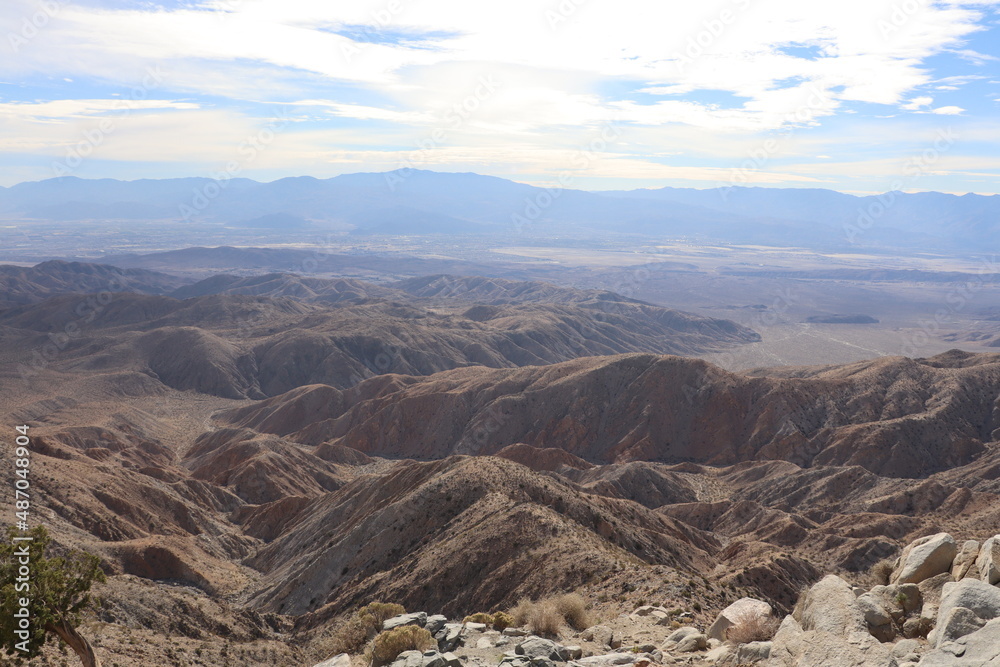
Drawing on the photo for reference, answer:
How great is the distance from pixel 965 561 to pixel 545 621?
10.9 metres

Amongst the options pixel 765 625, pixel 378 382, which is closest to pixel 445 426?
pixel 378 382

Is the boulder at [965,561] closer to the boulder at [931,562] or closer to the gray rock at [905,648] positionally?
the boulder at [931,562]

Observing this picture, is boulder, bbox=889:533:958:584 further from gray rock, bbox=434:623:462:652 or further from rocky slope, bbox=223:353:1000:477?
rocky slope, bbox=223:353:1000:477

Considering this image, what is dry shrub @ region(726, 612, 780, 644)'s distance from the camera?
15.0m

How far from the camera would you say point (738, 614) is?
1623 cm

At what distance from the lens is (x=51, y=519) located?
131ft

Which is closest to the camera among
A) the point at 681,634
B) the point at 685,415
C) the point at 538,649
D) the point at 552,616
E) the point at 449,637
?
the point at 538,649

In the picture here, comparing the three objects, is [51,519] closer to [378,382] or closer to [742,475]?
[742,475]

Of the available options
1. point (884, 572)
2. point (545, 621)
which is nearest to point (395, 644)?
point (545, 621)

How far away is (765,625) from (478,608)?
1723cm

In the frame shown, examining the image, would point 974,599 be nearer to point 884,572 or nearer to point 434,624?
point 884,572

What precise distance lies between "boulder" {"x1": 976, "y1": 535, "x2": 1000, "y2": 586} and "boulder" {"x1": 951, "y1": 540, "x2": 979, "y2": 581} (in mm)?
118

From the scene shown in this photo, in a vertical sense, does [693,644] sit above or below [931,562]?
below

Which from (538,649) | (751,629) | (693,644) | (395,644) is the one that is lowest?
(395,644)
